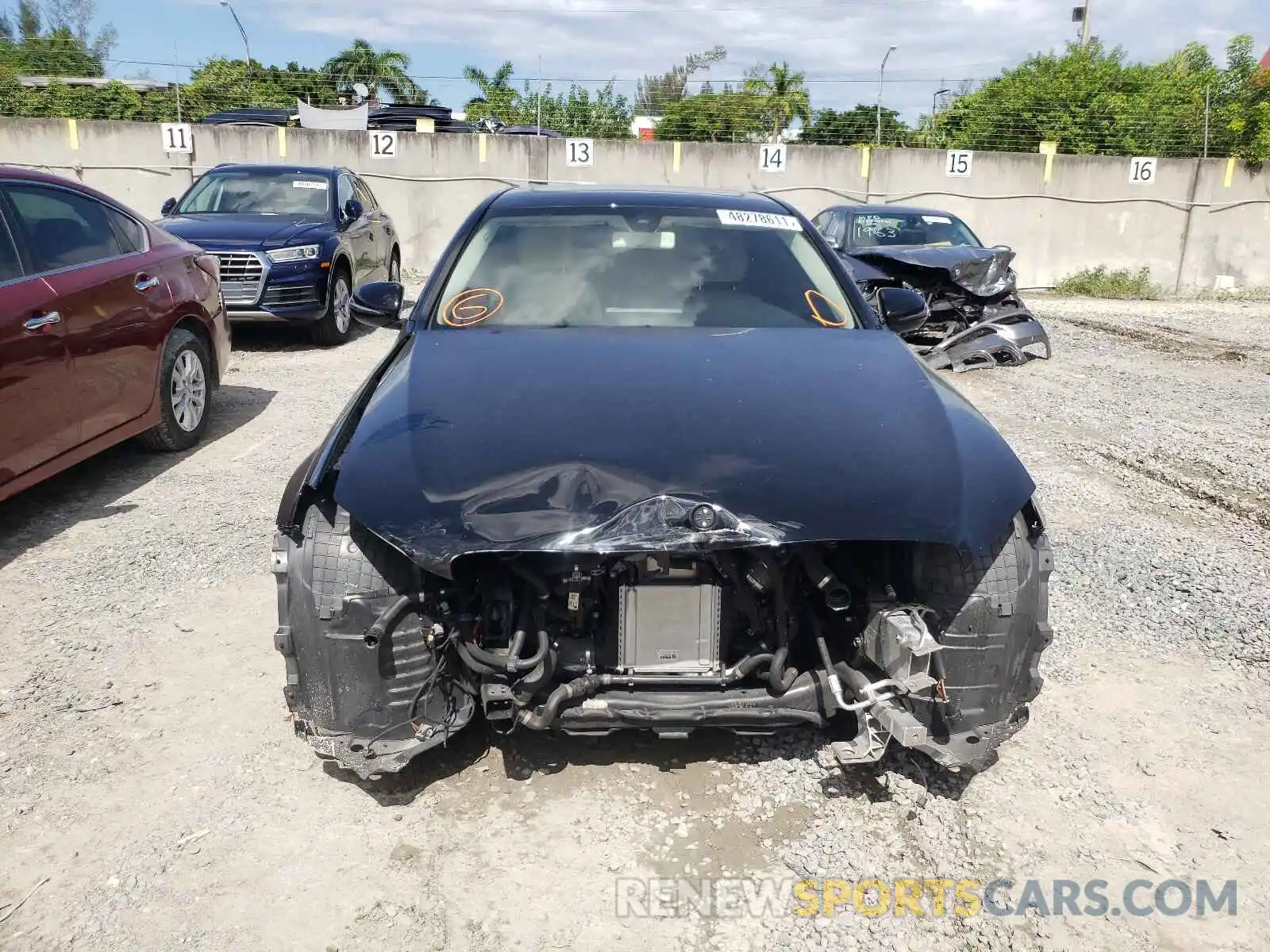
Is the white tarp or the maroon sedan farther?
the white tarp

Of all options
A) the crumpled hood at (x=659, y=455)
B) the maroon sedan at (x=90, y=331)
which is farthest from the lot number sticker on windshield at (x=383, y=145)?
the crumpled hood at (x=659, y=455)

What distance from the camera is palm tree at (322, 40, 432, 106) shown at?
30.6m

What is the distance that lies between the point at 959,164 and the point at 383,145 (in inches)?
389

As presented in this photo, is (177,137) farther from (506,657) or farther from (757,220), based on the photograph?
(506,657)

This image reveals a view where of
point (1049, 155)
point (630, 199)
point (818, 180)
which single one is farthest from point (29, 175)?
point (1049, 155)

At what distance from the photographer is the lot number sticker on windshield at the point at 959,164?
17.2 meters

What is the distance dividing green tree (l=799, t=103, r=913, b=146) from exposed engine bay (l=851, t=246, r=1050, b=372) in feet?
38.0

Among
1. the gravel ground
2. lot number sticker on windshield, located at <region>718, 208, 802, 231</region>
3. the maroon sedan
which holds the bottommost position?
the gravel ground

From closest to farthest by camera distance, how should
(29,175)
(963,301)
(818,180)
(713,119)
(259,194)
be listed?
1. (29,175)
2. (963,301)
3. (259,194)
4. (818,180)
5. (713,119)

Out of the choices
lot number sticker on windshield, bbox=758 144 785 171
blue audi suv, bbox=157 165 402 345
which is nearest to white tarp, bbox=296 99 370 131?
lot number sticker on windshield, bbox=758 144 785 171

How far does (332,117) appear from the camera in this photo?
782 inches

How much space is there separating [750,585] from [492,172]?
15.4 m

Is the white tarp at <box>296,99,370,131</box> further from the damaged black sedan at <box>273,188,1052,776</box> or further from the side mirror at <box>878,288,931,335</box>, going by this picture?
the damaged black sedan at <box>273,188,1052,776</box>

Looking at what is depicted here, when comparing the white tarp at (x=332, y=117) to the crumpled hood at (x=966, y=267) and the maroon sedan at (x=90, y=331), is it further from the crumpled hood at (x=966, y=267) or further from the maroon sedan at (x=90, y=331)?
the maroon sedan at (x=90, y=331)
